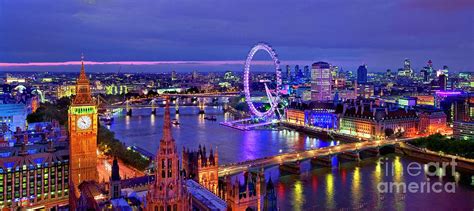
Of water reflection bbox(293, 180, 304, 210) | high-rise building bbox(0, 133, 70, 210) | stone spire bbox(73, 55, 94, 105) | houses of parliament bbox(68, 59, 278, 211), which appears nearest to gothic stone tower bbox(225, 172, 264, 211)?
houses of parliament bbox(68, 59, 278, 211)

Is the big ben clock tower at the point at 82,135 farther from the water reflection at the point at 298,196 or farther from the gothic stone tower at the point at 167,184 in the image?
the gothic stone tower at the point at 167,184

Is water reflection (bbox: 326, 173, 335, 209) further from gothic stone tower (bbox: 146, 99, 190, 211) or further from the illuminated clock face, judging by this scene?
the illuminated clock face

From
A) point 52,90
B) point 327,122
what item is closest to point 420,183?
point 327,122

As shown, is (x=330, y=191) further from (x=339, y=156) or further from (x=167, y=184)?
(x=167, y=184)

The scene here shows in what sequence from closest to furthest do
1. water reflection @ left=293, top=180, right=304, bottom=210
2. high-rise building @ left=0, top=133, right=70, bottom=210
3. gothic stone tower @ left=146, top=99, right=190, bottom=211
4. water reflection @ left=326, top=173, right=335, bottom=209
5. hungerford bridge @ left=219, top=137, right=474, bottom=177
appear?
gothic stone tower @ left=146, top=99, right=190, bottom=211
high-rise building @ left=0, top=133, right=70, bottom=210
water reflection @ left=293, top=180, right=304, bottom=210
water reflection @ left=326, top=173, right=335, bottom=209
hungerford bridge @ left=219, top=137, right=474, bottom=177

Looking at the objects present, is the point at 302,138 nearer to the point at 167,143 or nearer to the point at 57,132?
the point at 57,132
